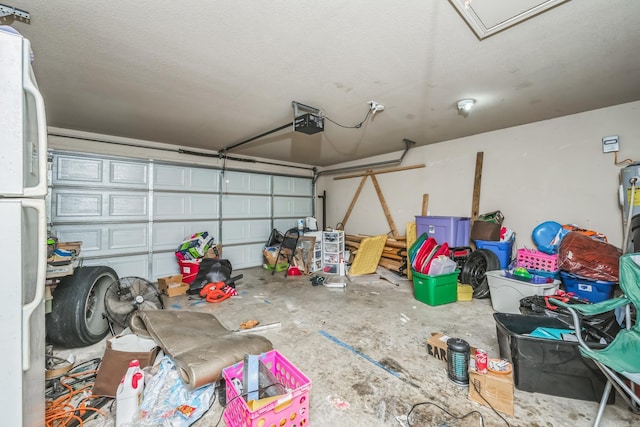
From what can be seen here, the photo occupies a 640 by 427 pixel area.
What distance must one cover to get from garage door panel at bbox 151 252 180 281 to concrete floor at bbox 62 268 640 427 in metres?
1.31

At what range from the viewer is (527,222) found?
155 inches

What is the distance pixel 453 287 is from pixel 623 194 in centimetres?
221

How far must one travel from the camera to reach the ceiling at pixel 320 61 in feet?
5.58

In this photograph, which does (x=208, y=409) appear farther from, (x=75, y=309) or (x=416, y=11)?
(x=416, y=11)

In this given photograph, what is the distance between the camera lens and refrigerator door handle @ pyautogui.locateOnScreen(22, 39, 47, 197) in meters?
1.05

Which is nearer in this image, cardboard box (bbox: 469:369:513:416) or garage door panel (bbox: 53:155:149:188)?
cardboard box (bbox: 469:369:513:416)

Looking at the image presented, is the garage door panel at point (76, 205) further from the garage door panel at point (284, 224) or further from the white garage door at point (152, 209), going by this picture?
the garage door panel at point (284, 224)

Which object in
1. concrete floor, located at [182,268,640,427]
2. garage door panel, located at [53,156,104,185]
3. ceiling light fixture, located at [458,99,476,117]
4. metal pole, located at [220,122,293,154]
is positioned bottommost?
concrete floor, located at [182,268,640,427]

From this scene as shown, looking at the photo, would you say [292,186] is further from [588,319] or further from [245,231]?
[588,319]

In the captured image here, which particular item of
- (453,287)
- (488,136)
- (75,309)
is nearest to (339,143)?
(488,136)

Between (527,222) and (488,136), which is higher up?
(488,136)

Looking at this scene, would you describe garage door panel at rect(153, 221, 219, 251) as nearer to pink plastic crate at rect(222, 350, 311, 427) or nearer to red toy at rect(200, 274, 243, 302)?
red toy at rect(200, 274, 243, 302)

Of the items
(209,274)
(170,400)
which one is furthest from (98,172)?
(170,400)

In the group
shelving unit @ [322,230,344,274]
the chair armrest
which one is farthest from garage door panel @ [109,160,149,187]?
the chair armrest
